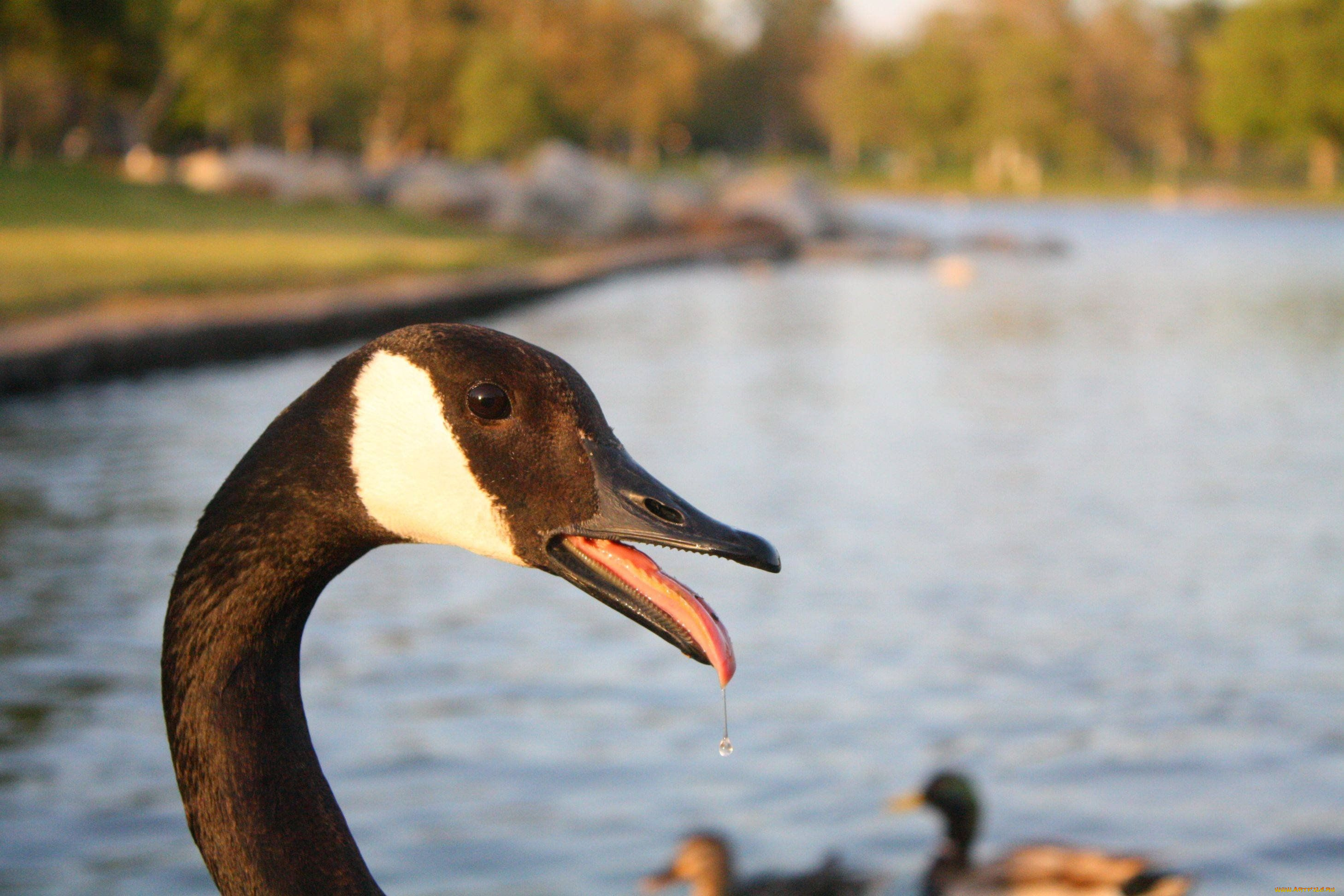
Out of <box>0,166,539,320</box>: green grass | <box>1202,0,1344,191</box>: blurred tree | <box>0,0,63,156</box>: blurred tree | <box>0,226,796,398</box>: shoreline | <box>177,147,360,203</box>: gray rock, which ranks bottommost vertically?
<box>0,226,796,398</box>: shoreline

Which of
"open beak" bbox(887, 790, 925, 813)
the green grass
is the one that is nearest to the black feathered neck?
"open beak" bbox(887, 790, 925, 813)

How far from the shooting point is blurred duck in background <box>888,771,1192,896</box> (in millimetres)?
4777

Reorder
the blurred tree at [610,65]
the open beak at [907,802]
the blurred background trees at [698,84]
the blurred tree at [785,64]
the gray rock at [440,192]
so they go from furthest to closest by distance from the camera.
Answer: the blurred tree at [785,64] → the blurred tree at [610,65] → the gray rock at [440,192] → the blurred background trees at [698,84] → the open beak at [907,802]

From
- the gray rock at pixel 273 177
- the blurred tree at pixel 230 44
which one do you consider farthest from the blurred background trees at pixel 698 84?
the gray rock at pixel 273 177

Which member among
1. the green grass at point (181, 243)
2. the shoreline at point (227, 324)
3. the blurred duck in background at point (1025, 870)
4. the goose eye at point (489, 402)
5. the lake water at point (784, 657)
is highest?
the goose eye at point (489, 402)

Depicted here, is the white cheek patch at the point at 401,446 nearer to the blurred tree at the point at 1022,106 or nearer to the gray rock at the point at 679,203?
the gray rock at the point at 679,203

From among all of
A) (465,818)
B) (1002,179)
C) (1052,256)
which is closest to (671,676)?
(465,818)

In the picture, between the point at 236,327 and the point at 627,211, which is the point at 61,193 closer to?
the point at 236,327

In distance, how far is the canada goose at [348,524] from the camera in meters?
2.13

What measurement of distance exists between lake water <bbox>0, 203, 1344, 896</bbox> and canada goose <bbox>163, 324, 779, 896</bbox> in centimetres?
333

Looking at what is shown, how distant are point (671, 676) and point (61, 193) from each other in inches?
923

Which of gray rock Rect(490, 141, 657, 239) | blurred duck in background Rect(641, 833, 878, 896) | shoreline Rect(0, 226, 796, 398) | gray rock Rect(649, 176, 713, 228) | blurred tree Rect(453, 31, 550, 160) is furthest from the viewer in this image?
blurred tree Rect(453, 31, 550, 160)

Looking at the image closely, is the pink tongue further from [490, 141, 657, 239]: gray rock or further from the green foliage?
the green foliage

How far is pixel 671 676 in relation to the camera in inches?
295
